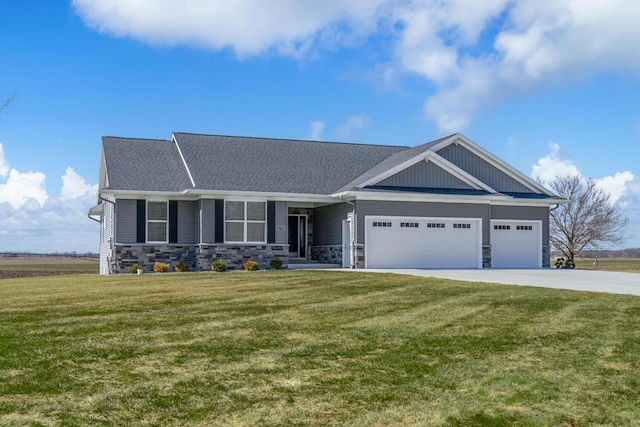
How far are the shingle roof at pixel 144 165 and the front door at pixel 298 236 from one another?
535 centimetres

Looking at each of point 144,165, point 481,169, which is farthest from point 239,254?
point 481,169

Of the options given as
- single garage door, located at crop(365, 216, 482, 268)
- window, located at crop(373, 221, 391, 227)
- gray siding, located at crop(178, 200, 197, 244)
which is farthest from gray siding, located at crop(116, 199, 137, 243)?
window, located at crop(373, 221, 391, 227)

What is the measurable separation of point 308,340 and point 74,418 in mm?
3930

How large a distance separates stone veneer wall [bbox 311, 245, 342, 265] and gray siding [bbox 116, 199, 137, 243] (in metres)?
7.94

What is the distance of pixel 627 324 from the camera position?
1106cm

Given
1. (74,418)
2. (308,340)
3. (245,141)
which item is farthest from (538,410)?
(245,141)

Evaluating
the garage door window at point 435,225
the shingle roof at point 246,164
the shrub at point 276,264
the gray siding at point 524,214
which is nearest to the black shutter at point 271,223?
the shingle roof at point 246,164

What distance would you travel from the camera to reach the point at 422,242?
25938 mm

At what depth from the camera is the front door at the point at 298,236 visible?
95.3ft

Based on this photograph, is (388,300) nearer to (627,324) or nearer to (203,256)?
(627,324)

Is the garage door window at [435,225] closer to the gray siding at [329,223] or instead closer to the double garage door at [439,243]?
the double garage door at [439,243]

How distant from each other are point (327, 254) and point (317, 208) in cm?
224

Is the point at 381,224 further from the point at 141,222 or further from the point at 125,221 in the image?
the point at 125,221

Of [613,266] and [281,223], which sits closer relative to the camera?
[281,223]
